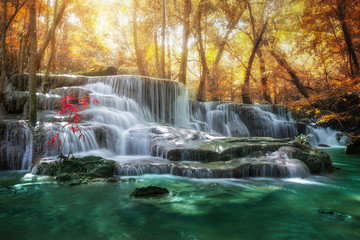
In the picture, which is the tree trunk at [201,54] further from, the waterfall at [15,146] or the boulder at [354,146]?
the waterfall at [15,146]

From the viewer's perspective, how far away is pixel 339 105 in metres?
13.8

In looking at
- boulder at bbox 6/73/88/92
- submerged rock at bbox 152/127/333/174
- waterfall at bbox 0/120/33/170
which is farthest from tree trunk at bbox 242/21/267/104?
waterfall at bbox 0/120/33/170

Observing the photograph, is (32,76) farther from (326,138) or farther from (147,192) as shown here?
(326,138)

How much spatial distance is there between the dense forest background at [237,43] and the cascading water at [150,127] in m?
2.41

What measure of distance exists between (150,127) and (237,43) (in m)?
19.0

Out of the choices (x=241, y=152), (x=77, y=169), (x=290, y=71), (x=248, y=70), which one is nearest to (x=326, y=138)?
(x=290, y=71)

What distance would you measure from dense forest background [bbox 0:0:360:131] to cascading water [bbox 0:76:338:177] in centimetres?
241

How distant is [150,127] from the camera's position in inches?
339

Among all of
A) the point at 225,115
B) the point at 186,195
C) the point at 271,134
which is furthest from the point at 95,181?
the point at 271,134

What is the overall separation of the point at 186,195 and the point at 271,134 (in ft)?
39.2

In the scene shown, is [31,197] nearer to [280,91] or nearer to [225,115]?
[225,115]

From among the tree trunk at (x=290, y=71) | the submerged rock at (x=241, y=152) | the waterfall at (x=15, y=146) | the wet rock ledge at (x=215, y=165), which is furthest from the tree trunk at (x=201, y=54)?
the waterfall at (x=15, y=146)

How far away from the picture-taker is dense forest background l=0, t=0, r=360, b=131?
10609mm

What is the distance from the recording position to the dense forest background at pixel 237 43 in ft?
34.8
